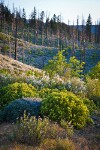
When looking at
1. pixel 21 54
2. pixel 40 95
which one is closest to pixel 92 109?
pixel 40 95

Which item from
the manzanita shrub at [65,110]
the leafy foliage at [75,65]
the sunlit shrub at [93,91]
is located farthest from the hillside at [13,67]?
the manzanita shrub at [65,110]

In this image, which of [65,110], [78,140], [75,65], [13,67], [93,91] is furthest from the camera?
[75,65]

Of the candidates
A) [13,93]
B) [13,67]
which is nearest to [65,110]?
[13,93]

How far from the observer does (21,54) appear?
213ft

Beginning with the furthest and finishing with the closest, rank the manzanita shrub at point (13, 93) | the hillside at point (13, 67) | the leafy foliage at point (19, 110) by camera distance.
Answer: the hillside at point (13, 67), the manzanita shrub at point (13, 93), the leafy foliage at point (19, 110)

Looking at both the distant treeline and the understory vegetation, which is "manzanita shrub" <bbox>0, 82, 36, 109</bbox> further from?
the distant treeline

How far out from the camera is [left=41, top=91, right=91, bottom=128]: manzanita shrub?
8.81 metres

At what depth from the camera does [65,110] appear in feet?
29.5

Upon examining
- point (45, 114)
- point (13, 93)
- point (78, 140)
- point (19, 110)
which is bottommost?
point (78, 140)

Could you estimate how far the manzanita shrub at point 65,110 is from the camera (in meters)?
8.81

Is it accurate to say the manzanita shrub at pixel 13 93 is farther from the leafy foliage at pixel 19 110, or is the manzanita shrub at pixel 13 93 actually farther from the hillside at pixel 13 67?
the hillside at pixel 13 67

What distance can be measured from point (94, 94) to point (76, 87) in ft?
3.07

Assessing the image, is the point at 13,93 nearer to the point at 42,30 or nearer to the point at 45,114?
the point at 45,114

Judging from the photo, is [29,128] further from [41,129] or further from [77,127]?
[77,127]
